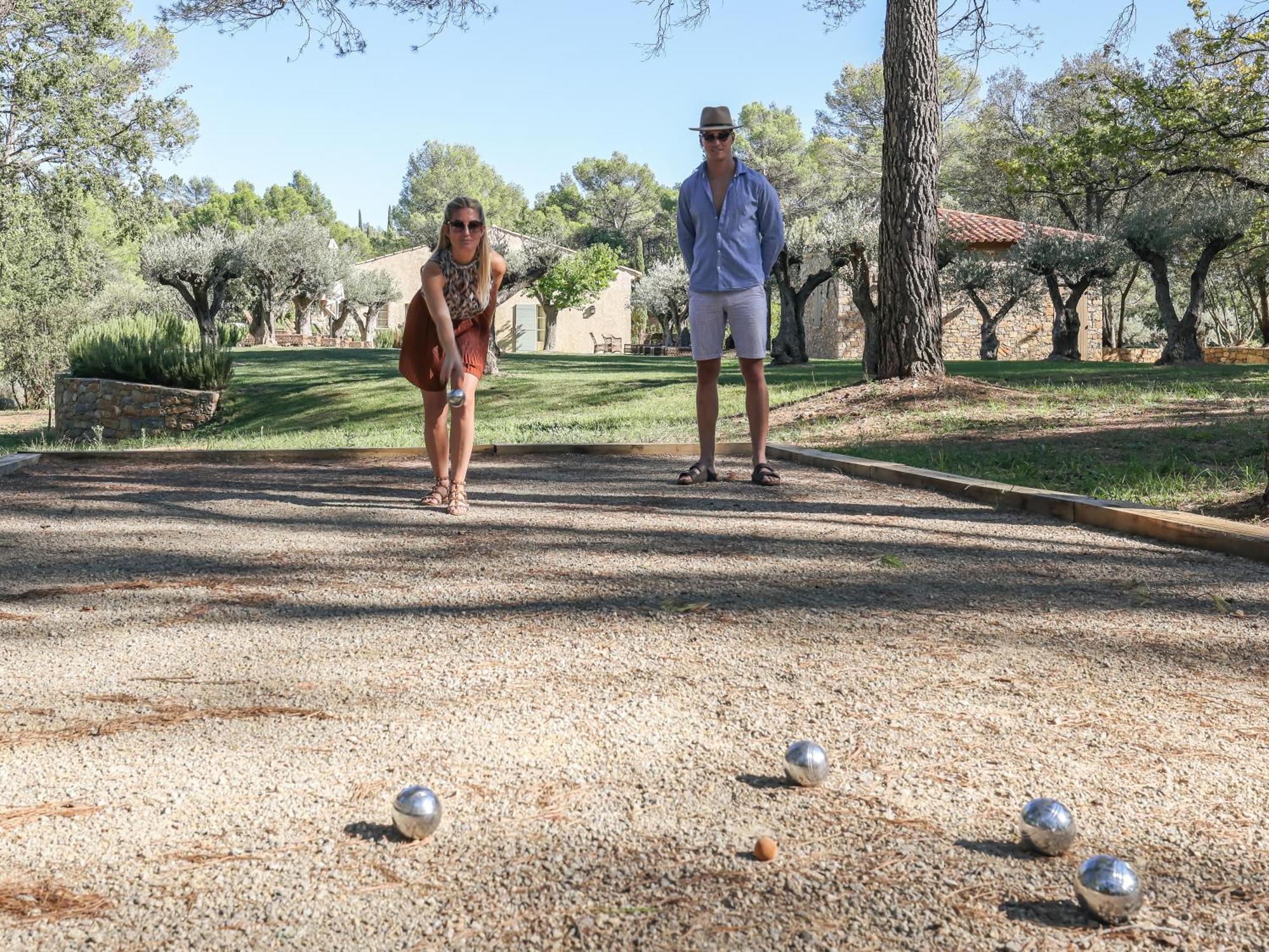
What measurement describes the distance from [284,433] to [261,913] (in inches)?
526

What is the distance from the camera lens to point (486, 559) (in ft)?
12.8

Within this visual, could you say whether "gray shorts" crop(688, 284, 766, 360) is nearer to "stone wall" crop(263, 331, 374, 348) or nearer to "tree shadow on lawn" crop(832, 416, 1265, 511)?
"tree shadow on lawn" crop(832, 416, 1265, 511)

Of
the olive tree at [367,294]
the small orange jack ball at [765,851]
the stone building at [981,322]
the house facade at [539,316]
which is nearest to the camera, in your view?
the small orange jack ball at [765,851]

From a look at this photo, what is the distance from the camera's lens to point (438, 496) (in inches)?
213

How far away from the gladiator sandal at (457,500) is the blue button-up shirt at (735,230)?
1.75 metres

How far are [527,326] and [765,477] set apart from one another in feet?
168

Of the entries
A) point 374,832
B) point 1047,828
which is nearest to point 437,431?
point 374,832

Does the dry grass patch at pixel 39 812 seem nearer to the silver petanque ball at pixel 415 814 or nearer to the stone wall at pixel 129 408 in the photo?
the silver petanque ball at pixel 415 814

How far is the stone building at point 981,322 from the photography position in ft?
108

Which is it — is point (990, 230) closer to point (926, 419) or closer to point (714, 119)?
point (926, 419)

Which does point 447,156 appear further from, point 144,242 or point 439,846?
point 439,846

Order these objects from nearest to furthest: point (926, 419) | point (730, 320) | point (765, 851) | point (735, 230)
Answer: point (765, 851) → point (735, 230) → point (730, 320) → point (926, 419)

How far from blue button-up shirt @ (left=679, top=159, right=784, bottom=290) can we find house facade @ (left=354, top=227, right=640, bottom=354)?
48179 mm

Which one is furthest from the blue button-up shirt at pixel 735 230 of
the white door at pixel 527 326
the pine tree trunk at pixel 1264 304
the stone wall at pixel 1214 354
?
the white door at pixel 527 326
